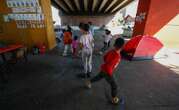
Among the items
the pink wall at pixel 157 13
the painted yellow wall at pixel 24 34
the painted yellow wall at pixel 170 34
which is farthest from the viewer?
the painted yellow wall at pixel 170 34

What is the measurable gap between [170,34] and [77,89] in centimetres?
743

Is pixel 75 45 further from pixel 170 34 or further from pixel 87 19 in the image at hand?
pixel 87 19

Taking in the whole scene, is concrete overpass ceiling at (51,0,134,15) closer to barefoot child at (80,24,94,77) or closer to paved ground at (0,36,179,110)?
paved ground at (0,36,179,110)

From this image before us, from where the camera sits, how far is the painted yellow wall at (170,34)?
25.5 ft

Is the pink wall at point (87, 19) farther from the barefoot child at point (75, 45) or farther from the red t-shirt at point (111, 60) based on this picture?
the red t-shirt at point (111, 60)

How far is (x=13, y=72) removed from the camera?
4.46 metres

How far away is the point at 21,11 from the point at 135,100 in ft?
21.6

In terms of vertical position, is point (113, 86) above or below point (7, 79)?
above

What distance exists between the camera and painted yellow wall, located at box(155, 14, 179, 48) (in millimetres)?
7770

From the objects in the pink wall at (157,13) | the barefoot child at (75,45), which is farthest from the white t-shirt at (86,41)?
the pink wall at (157,13)

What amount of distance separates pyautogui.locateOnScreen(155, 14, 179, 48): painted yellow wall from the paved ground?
3632 mm

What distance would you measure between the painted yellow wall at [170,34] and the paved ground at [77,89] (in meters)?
3.63

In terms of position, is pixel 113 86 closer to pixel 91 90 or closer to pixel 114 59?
pixel 114 59

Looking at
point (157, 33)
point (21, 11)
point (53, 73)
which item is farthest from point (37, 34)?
point (157, 33)
